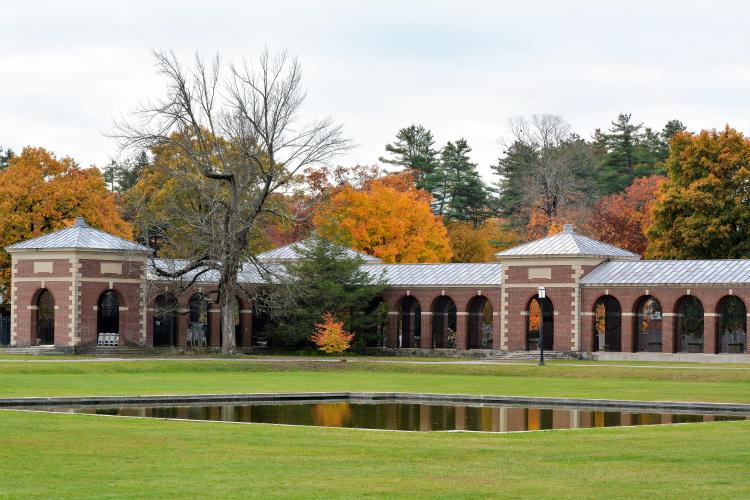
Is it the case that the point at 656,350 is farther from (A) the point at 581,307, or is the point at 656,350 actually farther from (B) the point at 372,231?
(B) the point at 372,231

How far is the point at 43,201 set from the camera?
230 ft

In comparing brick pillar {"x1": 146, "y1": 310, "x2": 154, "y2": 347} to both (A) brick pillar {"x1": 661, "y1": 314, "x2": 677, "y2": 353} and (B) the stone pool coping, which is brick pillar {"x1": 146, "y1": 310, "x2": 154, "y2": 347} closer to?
(A) brick pillar {"x1": 661, "y1": 314, "x2": 677, "y2": 353}

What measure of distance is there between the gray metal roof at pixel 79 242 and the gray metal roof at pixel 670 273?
20868 mm

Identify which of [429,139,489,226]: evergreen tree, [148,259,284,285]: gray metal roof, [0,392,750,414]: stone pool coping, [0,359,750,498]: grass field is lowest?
[0,392,750,414]: stone pool coping

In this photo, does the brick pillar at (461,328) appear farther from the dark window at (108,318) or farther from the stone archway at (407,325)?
the dark window at (108,318)

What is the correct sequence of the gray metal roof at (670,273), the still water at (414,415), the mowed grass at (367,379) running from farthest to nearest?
the gray metal roof at (670,273) < the mowed grass at (367,379) < the still water at (414,415)

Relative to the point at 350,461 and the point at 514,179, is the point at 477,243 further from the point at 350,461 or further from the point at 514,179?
the point at 350,461

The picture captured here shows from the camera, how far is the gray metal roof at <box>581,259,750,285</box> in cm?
5672

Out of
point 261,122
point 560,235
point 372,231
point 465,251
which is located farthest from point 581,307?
point 465,251

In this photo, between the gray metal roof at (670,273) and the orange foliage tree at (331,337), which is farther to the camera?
the orange foliage tree at (331,337)

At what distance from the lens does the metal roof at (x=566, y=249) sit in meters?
60.7

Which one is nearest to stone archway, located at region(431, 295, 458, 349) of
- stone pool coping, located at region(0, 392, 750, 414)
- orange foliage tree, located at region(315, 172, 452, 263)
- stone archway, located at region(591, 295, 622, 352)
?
stone archway, located at region(591, 295, 622, 352)

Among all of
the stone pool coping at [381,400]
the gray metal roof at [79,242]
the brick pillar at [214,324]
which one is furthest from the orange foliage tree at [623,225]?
the stone pool coping at [381,400]

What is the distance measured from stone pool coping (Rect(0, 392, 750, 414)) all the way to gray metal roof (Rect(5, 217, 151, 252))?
1058 inches
